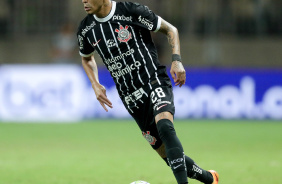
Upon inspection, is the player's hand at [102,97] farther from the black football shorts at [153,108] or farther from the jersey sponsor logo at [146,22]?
the jersey sponsor logo at [146,22]

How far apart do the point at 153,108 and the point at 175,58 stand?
60 centimetres

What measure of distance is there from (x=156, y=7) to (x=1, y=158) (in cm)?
1331

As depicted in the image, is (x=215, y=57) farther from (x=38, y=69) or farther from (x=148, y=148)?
(x=148, y=148)

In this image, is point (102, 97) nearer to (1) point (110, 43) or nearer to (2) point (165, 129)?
(1) point (110, 43)

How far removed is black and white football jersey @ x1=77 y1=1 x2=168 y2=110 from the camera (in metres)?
7.01

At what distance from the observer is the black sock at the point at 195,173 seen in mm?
7156

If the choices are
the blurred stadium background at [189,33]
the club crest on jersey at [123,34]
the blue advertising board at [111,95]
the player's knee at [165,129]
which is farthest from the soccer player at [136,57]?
the blurred stadium background at [189,33]

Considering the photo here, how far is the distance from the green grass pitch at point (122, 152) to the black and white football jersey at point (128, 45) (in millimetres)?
1852

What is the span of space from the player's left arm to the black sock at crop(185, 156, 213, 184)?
100cm

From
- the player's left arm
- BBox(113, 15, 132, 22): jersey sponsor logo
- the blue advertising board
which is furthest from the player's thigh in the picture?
the blue advertising board

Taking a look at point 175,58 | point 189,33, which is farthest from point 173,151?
point 189,33

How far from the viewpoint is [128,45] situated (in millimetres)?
7066

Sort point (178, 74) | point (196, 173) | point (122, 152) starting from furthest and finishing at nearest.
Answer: point (122, 152), point (196, 173), point (178, 74)

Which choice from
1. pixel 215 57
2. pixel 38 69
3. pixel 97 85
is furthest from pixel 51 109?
pixel 97 85
